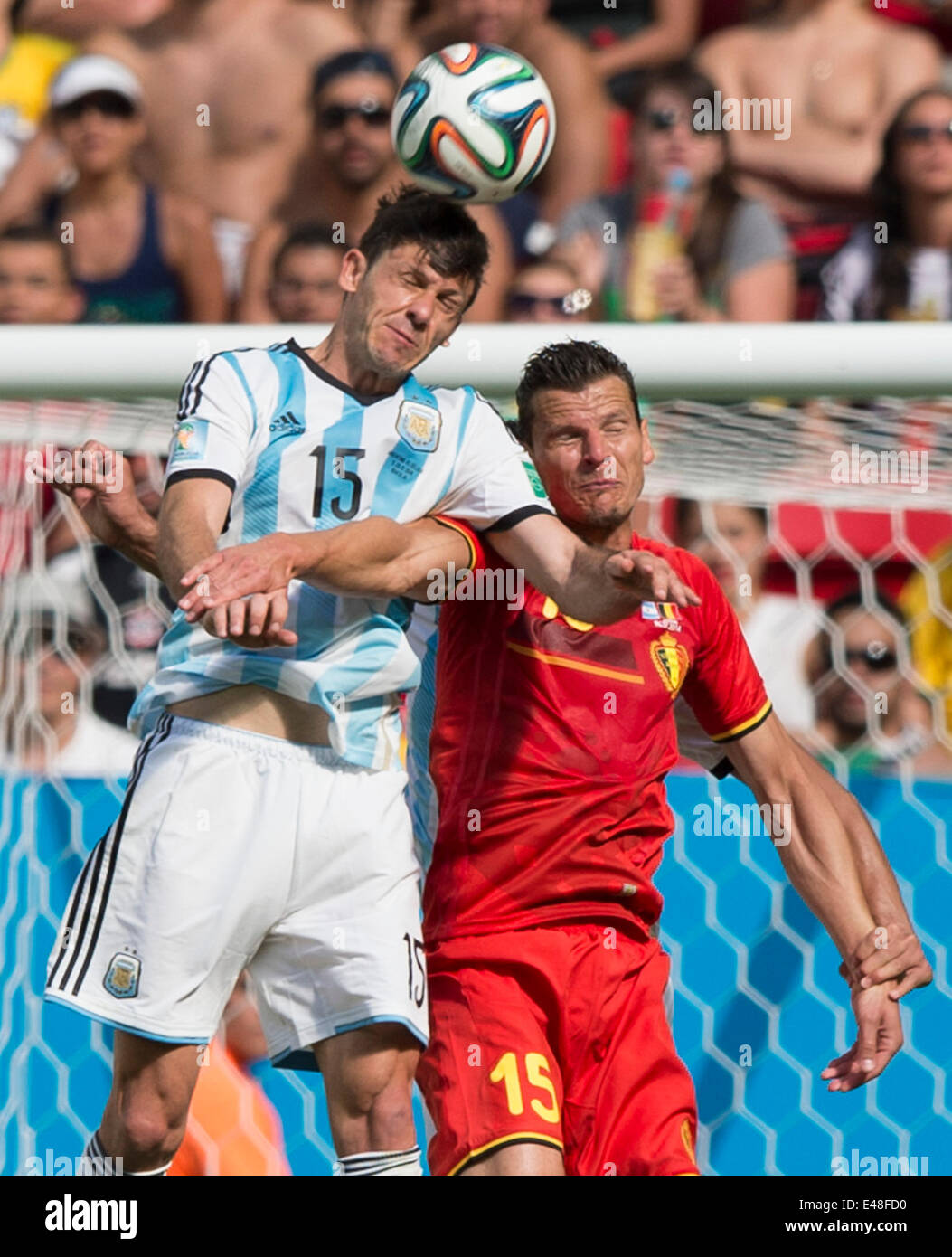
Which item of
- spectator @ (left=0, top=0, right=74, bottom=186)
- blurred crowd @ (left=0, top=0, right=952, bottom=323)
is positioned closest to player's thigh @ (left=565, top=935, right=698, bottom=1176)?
blurred crowd @ (left=0, top=0, right=952, bottom=323)

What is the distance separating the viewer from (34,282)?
17.9ft

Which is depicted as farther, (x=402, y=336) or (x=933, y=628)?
(x=933, y=628)

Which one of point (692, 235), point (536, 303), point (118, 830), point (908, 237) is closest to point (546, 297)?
point (536, 303)

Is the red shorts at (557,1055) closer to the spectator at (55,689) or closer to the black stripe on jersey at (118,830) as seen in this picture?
the black stripe on jersey at (118,830)

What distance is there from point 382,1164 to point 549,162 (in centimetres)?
416

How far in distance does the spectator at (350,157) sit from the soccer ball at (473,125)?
2.59 m

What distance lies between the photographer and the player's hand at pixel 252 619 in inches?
87.9

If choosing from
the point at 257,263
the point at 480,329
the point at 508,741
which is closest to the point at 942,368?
the point at 480,329

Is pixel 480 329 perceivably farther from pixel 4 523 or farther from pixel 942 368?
pixel 4 523

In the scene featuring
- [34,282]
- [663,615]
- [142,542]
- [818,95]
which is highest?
[818,95]

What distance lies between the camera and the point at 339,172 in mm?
5816

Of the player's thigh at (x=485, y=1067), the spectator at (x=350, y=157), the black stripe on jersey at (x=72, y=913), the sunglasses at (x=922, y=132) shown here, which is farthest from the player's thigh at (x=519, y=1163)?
the sunglasses at (x=922, y=132)

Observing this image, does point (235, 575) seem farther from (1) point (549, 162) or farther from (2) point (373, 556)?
(1) point (549, 162)

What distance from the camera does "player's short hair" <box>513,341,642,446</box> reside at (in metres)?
2.95
